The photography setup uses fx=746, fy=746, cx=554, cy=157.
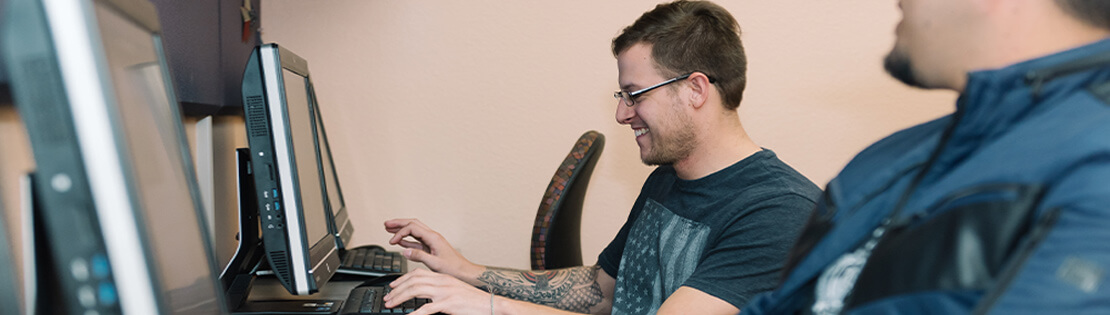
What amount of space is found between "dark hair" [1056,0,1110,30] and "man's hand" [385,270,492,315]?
0.82 meters

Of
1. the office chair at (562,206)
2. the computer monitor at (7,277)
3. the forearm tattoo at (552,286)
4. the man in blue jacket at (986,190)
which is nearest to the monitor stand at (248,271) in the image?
the forearm tattoo at (552,286)

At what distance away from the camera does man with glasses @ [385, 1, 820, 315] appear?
1.10 metres

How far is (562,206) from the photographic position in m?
1.58

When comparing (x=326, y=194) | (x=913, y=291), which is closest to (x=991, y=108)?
(x=913, y=291)

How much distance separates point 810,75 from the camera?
6.93 ft

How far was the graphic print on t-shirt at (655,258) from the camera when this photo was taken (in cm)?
121

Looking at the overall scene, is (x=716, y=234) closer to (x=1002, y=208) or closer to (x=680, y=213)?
(x=680, y=213)

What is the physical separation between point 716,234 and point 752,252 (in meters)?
0.09

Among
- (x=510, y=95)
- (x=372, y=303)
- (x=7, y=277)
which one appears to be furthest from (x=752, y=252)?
(x=510, y=95)

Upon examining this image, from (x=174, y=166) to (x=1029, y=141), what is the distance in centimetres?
70

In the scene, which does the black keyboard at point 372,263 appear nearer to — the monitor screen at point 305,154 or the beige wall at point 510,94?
the monitor screen at point 305,154

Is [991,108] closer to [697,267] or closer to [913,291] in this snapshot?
[913,291]

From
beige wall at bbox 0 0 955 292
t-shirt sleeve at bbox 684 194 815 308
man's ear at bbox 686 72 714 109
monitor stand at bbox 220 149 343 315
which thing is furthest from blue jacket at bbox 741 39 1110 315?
beige wall at bbox 0 0 955 292

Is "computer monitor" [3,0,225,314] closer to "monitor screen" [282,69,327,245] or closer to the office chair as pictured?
"monitor screen" [282,69,327,245]
